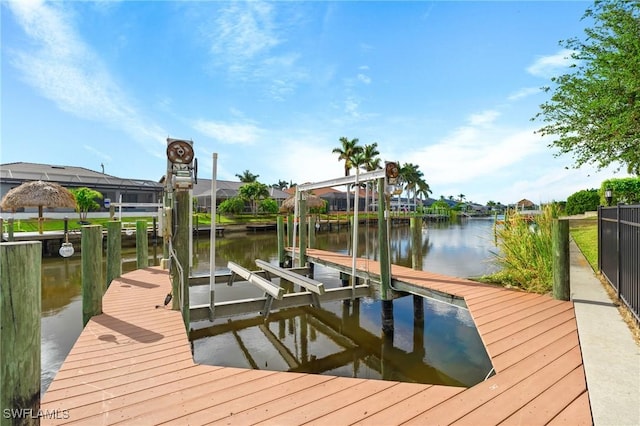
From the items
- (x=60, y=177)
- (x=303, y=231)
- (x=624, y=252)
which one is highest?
(x=60, y=177)

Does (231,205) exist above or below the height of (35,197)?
below

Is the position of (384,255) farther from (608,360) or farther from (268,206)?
(268,206)

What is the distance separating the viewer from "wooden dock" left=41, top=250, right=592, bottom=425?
2457 millimetres

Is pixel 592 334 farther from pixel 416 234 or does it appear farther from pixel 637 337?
pixel 416 234

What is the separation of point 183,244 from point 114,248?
11.0 ft

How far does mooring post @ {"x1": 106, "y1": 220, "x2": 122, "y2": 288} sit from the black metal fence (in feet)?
28.8

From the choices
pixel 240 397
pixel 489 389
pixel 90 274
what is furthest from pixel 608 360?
pixel 90 274

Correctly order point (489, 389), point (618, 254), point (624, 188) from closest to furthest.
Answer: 1. point (489, 389)
2. point (618, 254)
3. point (624, 188)

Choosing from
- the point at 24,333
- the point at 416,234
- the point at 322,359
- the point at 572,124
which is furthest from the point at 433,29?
the point at 24,333

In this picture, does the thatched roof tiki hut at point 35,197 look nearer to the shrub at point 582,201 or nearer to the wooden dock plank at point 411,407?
the wooden dock plank at point 411,407

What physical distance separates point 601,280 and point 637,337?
3839 mm

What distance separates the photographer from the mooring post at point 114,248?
6.84 meters

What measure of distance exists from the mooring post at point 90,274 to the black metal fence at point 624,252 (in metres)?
7.53

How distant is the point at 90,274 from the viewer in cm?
497
